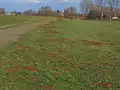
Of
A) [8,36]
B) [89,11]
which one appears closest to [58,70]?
[8,36]

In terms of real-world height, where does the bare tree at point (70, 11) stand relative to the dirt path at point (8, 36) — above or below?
below

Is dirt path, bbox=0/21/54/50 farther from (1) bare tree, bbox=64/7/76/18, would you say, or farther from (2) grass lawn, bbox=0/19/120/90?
(1) bare tree, bbox=64/7/76/18

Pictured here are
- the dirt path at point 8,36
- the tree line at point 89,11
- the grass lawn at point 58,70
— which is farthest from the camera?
the tree line at point 89,11

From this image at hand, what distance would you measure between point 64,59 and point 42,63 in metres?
1.47

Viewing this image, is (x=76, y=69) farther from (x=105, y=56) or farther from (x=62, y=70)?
(x=105, y=56)

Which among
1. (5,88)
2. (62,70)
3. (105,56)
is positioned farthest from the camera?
(105,56)

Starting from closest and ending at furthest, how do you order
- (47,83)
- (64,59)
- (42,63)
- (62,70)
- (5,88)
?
(5,88), (47,83), (62,70), (42,63), (64,59)

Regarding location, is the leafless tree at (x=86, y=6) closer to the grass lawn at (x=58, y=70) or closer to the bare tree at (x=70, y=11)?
the bare tree at (x=70, y=11)

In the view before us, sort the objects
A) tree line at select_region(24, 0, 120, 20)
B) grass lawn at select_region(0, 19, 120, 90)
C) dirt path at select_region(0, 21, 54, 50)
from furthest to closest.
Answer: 1. tree line at select_region(24, 0, 120, 20)
2. dirt path at select_region(0, 21, 54, 50)
3. grass lawn at select_region(0, 19, 120, 90)

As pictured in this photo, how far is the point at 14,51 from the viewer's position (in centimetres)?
1606

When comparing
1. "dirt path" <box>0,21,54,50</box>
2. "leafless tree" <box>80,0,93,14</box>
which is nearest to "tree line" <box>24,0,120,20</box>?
"leafless tree" <box>80,0,93,14</box>

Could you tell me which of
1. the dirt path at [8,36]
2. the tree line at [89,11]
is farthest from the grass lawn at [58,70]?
the tree line at [89,11]

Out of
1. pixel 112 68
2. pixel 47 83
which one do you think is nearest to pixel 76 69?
pixel 112 68

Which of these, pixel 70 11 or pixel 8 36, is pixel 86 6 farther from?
pixel 8 36
